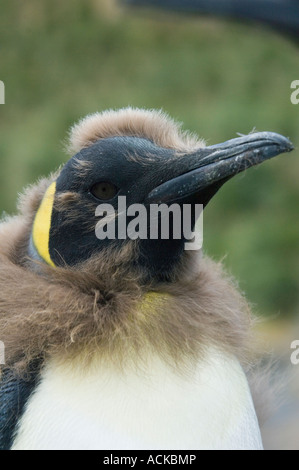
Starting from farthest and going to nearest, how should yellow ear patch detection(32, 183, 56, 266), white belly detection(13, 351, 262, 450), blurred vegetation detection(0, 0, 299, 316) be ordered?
1. blurred vegetation detection(0, 0, 299, 316)
2. yellow ear patch detection(32, 183, 56, 266)
3. white belly detection(13, 351, 262, 450)

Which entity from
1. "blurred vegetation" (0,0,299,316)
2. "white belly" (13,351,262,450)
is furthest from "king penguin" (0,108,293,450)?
"blurred vegetation" (0,0,299,316)

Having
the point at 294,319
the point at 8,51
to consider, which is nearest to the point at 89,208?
the point at 294,319

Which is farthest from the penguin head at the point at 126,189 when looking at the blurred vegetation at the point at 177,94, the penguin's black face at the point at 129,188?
the blurred vegetation at the point at 177,94

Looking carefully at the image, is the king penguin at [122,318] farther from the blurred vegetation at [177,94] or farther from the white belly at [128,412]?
the blurred vegetation at [177,94]

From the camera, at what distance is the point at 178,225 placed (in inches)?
41.4

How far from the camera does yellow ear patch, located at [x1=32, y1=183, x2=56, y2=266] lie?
1.10 meters

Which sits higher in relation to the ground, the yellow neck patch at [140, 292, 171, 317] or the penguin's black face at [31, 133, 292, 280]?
the penguin's black face at [31, 133, 292, 280]

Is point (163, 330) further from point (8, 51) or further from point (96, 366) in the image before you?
point (8, 51)

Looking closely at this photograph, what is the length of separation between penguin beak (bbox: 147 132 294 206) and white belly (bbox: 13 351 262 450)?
8.5 inches

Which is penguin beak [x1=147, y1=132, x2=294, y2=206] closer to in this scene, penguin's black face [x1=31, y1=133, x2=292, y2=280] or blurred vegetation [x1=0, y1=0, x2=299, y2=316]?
penguin's black face [x1=31, y1=133, x2=292, y2=280]

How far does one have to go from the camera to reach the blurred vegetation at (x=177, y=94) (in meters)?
3.88

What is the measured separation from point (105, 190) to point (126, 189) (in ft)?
→ 0.09

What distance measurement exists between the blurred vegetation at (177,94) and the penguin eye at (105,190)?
230cm

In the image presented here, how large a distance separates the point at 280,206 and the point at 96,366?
3.24 metres
